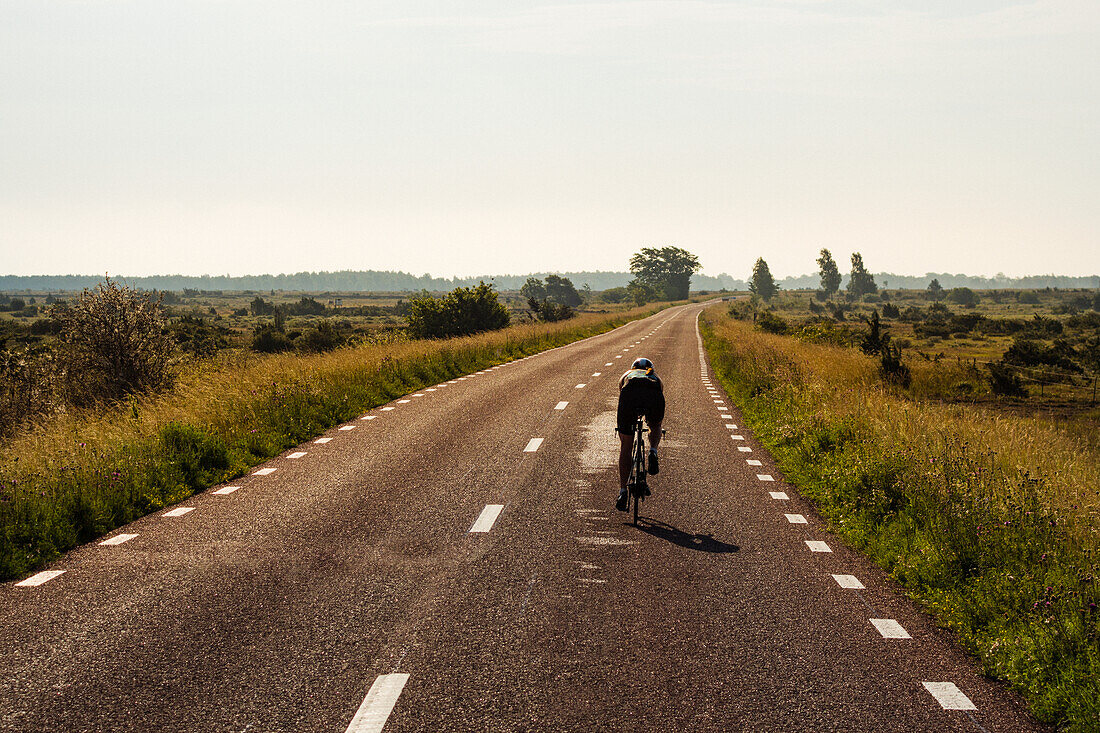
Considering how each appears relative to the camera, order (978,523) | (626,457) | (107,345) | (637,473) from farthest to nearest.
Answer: (107,345) < (626,457) < (637,473) < (978,523)

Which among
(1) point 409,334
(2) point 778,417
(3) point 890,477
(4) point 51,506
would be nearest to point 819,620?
(3) point 890,477

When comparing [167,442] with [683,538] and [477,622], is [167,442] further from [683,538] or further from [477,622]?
[683,538]

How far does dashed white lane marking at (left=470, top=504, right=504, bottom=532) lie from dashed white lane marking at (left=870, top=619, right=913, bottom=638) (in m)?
3.71

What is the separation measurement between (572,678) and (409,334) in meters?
40.0

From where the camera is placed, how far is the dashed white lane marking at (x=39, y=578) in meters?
6.18

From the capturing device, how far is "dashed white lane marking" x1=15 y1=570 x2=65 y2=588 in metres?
6.18

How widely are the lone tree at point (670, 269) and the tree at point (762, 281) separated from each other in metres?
14.4

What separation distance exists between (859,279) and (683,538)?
18479cm

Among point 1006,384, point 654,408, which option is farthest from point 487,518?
point 1006,384

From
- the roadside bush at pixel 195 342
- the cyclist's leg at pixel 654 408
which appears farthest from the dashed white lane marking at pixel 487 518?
the roadside bush at pixel 195 342

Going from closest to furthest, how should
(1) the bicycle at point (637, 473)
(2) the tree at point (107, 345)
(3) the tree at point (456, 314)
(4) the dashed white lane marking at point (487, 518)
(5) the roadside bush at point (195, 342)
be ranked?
(4) the dashed white lane marking at point (487, 518) < (1) the bicycle at point (637, 473) < (2) the tree at point (107, 345) < (5) the roadside bush at point (195, 342) < (3) the tree at point (456, 314)

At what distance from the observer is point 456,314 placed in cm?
4406

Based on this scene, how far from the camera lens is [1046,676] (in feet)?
15.2

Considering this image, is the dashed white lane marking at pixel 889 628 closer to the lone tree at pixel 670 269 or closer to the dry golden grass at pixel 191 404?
the dry golden grass at pixel 191 404
